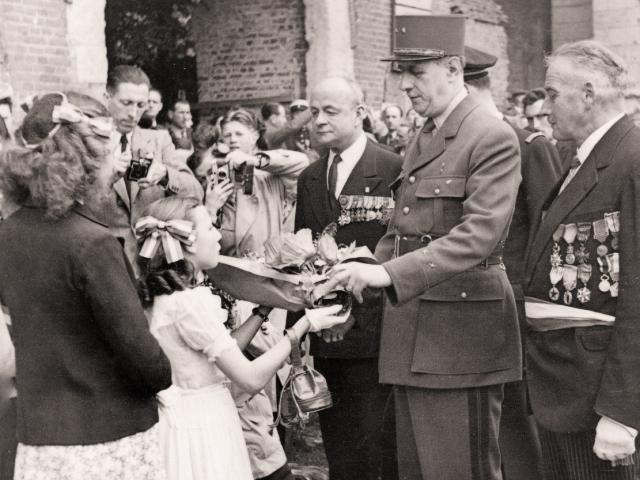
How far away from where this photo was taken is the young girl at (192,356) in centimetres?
341

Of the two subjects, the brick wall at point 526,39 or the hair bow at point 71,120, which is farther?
the brick wall at point 526,39

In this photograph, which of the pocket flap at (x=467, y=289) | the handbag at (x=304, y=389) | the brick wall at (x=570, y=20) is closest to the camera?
the pocket flap at (x=467, y=289)

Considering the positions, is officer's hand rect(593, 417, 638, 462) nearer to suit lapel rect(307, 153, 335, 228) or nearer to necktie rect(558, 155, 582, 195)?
necktie rect(558, 155, 582, 195)

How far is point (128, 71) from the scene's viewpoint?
215 inches

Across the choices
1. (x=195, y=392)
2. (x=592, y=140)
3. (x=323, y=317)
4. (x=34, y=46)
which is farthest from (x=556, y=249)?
(x=34, y=46)

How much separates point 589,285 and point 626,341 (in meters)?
0.26

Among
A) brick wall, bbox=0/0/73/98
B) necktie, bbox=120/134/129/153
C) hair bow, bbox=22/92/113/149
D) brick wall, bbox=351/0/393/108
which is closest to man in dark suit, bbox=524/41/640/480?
hair bow, bbox=22/92/113/149

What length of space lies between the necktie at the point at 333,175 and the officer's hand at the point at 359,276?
148 cm

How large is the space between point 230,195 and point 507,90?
12.1 metres

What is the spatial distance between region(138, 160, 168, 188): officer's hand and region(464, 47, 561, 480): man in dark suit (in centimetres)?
166

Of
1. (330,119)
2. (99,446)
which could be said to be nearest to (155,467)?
(99,446)

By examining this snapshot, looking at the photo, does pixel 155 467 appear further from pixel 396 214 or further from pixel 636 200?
pixel 636 200

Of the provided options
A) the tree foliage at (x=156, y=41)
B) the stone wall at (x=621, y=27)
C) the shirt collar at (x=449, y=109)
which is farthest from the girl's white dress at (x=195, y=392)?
the stone wall at (x=621, y=27)

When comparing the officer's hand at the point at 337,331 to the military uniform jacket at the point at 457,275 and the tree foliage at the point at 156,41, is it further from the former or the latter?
the tree foliage at the point at 156,41
